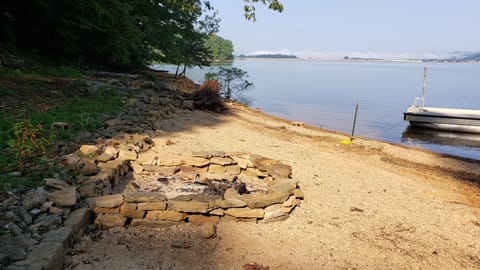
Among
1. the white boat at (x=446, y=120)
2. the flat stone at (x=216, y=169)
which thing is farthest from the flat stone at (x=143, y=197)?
the white boat at (x=446, y=120)

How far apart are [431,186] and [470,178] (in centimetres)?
270

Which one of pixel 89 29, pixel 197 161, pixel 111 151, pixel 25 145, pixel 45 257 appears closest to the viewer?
pixel 45 257

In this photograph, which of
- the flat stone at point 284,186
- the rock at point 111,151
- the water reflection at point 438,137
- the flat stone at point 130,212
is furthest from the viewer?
the water reflection at point 438,137

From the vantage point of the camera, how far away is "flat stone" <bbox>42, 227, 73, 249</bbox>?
3.61 metres

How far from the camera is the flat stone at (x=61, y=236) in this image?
3605 millimetres

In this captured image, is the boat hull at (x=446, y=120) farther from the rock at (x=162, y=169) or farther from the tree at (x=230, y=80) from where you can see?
the rock at (x=162, y=169)

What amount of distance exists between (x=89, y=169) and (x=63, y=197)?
3.42ft

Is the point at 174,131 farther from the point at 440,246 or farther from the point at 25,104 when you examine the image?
the point at 440,246

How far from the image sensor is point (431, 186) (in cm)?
764

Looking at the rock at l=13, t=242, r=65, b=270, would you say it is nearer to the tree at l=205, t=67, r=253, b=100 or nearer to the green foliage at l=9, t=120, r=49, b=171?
the green foliage at l=9, t=120, r=49, b=171

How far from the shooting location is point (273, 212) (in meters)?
5.00

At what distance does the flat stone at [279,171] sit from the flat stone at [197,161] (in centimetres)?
117

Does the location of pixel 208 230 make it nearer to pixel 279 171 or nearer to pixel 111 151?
pixel 279 171

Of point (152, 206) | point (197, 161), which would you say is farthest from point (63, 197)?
point (197, 161)
